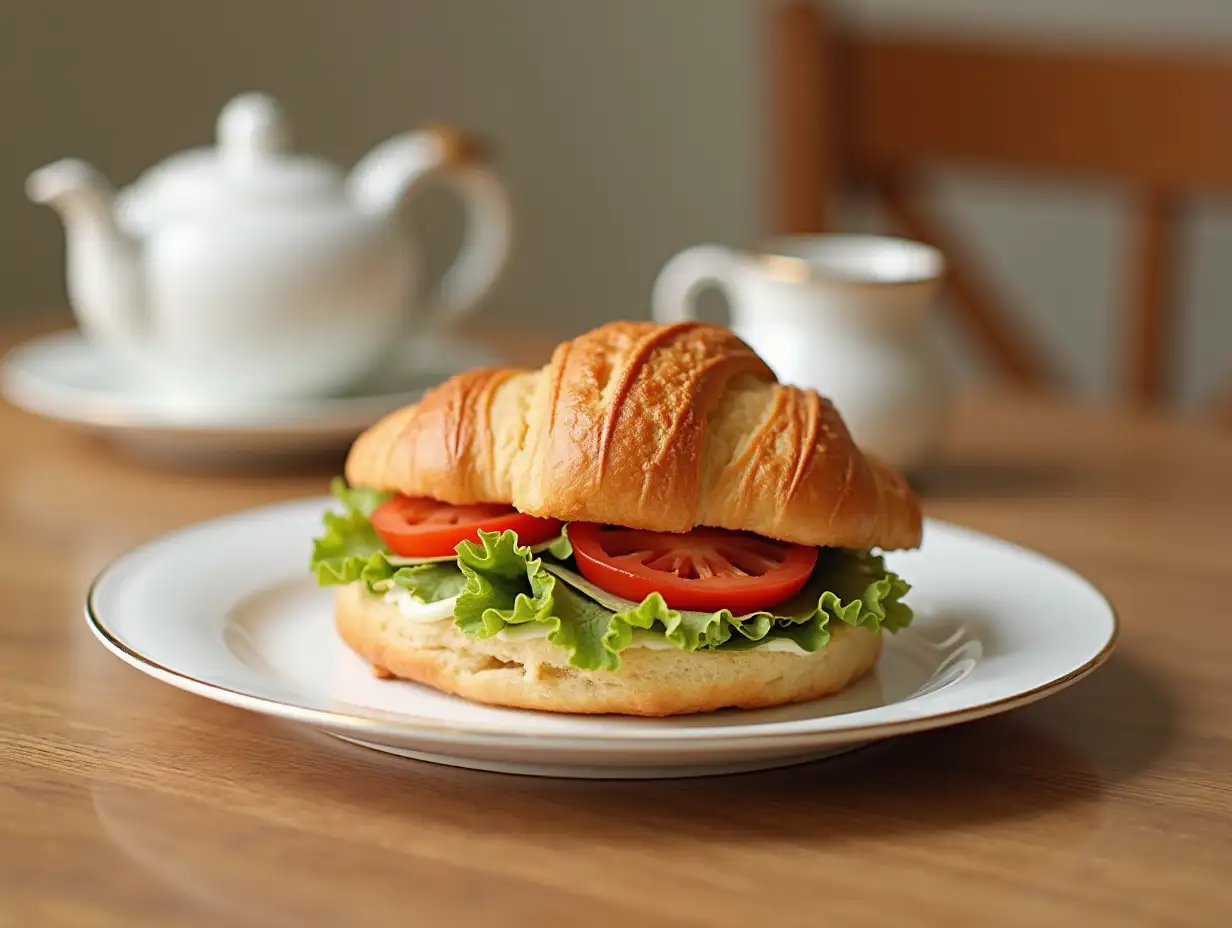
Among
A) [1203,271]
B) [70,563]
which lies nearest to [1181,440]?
[70,563]

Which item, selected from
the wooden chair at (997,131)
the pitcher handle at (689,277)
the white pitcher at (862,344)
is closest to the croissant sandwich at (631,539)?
the white pitcher at (862,344)

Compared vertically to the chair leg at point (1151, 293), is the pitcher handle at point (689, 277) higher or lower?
higher

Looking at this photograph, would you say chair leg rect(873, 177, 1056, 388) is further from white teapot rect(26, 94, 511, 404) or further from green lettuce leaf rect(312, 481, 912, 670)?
green lettuce leaf rect(312, 481, 912, 670)

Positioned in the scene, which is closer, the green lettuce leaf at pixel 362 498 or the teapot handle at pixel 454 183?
the green lettuce leaf at pixel 362 498

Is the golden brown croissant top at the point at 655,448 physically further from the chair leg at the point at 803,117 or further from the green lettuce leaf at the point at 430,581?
the chair leg at the point at 803,117

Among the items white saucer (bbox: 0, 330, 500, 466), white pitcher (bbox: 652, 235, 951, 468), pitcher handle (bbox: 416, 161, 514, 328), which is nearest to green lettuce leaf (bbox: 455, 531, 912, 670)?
white pitcher (bbox: 652, 235, 951, 468)

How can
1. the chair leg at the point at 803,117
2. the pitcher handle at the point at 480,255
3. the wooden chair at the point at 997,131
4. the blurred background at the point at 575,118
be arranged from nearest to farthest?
A: 1. the pitcher handle at the point at 480,255
2. the wooden chair at the point at 997,131
3. the chair leg at the point at 803,117
4. the blurred background at the point at 575,118
